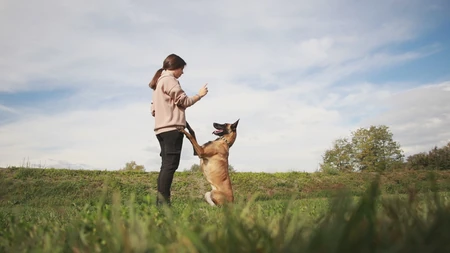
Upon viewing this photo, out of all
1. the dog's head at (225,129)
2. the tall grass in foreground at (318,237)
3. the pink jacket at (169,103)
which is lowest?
the tall grass in foreground at (318,237)

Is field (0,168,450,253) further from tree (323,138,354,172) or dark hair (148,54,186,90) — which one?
tree (323,138,354,172)

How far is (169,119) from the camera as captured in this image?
21.0 feet

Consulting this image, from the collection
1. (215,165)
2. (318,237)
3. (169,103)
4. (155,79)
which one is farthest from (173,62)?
(318,237)

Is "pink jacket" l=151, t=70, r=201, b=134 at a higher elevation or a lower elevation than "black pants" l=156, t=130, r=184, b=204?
higher

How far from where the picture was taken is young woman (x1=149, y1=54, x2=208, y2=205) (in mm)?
6348

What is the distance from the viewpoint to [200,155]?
6426 millimetres

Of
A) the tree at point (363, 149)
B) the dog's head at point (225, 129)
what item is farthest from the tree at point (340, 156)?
the dog's head at point (225, 129)

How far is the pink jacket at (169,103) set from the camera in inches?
252

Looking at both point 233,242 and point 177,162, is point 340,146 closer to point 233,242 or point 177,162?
point 177,162

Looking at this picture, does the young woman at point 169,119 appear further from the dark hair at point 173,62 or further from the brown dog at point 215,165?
the brown dog at point 215,165

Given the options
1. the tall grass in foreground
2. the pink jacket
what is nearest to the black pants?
the pink jacket

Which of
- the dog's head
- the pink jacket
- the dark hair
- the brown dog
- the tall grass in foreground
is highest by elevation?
the dark hair

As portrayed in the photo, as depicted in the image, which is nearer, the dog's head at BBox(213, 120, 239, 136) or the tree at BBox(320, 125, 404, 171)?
the dog's head at BBox(213, 120, 239, 136)

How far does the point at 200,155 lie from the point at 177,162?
1.28ft
